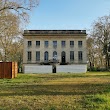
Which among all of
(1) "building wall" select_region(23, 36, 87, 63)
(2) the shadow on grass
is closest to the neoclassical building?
(1) "building wall" select_region(23, 36, 87, 63)

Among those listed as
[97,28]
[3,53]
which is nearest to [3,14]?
[3,53]

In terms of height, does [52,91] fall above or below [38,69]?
below

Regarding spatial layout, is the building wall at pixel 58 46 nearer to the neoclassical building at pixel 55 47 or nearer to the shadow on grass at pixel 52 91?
the neoclassical building at pixel 55 47

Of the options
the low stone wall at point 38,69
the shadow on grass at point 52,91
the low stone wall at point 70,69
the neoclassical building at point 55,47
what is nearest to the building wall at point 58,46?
the neoclassical building at point 55,47

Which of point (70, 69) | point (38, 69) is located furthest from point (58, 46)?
point (38, 69)

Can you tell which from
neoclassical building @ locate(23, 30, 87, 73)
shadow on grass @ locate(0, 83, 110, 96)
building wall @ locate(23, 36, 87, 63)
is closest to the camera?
shadow on grass @ locate(0, 83, 110, 96)

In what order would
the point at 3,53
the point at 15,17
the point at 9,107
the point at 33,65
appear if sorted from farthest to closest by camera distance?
the point at 3,53, the point at 33,65, the point at 15,17, the point at 9,107

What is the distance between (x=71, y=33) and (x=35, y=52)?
1050 centimetres

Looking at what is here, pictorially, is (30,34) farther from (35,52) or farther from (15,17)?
(15,17)

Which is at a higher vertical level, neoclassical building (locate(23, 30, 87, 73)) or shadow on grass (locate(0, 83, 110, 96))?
neoclassical building (locate(23, 30, 87, 73))

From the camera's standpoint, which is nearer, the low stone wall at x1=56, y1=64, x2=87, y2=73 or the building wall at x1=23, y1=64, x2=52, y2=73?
the building wall at x1=23, y1=64, x2=52, y2=73

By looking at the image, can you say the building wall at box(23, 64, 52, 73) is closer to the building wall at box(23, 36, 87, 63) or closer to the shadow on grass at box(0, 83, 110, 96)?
the building wall at box(23, 36, 87, 63)

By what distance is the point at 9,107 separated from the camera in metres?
8.46

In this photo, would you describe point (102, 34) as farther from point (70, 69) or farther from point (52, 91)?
point (52, 91)
